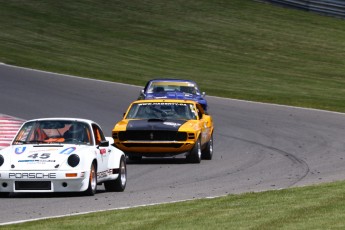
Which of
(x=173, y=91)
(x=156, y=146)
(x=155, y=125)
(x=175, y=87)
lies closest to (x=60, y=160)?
(x=156, y=146)

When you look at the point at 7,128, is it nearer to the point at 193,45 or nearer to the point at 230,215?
the point at 230,215

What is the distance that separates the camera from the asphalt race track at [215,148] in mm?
14727

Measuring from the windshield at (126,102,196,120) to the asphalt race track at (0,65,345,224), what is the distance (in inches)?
35.3

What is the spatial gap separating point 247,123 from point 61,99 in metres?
6.28

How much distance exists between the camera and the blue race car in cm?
2805

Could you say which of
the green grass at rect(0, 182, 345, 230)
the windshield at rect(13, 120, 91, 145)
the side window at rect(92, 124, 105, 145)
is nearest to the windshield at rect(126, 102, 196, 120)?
the side window at rect(92, 124, 105, 145)

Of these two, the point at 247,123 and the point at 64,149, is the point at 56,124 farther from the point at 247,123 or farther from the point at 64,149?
the point at 247,123

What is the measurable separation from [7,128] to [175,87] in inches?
278

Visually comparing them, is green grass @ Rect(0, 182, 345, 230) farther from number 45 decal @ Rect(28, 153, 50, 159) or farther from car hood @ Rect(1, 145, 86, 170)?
number 45 decal @ Rect(28, 153, 50, 159)

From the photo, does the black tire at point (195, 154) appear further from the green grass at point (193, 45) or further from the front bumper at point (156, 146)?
the green grass at point (193, 45)

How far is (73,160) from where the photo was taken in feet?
48.6

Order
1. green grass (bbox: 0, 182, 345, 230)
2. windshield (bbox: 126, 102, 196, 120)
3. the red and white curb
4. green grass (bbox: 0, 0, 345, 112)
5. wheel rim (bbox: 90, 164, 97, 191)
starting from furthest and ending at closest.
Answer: green grass (bbox: 0, 0, 345, 112) < the red and white curb < windshield (bbox: 126, 102, 196, 120) < wheel rim (bbox: 90, 164, 97, 191) < green grass (bbox: 0, 182, 345, 230)

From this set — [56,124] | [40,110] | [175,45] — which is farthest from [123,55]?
[56,124]

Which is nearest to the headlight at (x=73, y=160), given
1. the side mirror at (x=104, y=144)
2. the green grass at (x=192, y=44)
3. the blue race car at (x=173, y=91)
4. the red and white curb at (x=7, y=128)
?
→ the side mirror at (x=104, y=144)
